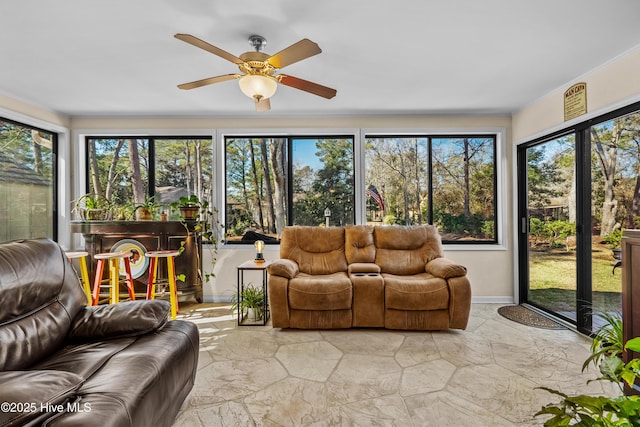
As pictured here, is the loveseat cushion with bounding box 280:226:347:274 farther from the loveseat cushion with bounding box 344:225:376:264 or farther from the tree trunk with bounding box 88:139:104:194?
the tree trunk with bounding box 88:139:104:194

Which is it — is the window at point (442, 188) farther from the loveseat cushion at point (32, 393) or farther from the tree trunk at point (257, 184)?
the loveseat cushion at point (32, 393)

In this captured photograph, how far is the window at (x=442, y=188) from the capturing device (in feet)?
13.5

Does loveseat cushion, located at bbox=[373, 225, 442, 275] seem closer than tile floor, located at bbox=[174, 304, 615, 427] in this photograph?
No

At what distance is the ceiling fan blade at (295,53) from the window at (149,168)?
2.46 m

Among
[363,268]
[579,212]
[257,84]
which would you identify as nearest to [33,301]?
[257,84]

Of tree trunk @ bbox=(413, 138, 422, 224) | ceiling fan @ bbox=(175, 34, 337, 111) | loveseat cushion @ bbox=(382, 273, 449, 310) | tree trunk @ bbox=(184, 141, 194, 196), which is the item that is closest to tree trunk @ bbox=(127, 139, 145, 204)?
tree trunk @ bbox=(184, 141, 194, 196)

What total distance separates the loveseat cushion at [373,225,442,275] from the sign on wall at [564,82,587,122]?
1.73m

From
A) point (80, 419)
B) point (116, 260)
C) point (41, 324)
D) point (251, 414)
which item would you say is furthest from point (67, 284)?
point (116, 260)

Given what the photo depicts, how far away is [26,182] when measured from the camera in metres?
3.57

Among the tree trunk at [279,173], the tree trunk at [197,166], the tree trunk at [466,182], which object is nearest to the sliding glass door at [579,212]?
the tree trunk at [466,182]

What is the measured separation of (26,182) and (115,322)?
3134 mm

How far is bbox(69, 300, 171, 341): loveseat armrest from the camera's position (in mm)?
1637

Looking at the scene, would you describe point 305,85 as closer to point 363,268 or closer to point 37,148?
point 363,268

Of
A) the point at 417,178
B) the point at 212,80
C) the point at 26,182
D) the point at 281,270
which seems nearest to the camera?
the point at 212,80
